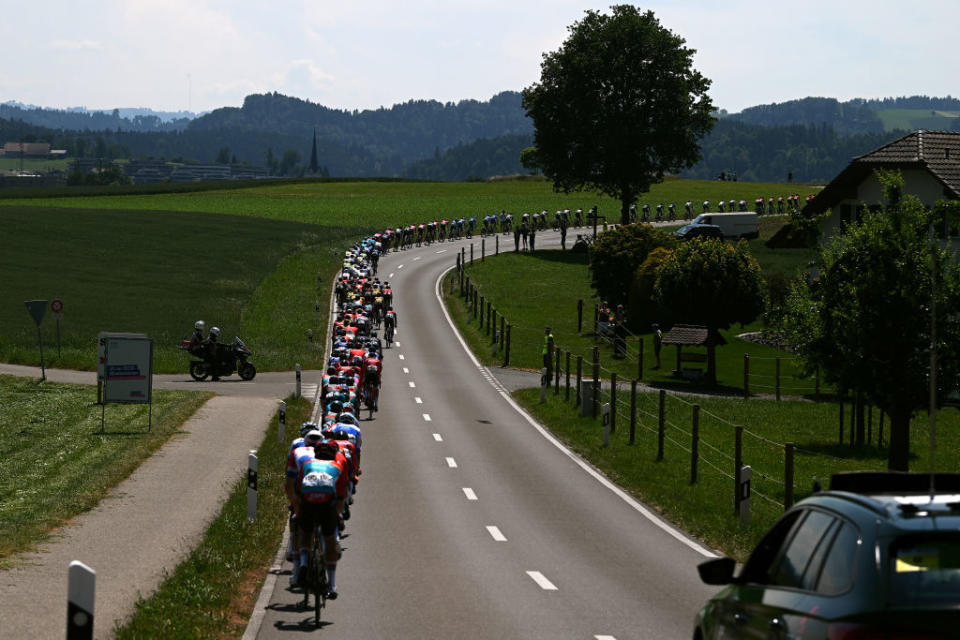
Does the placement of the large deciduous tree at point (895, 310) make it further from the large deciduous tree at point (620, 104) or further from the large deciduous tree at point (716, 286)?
the large deciduous tree at point (620, 104)

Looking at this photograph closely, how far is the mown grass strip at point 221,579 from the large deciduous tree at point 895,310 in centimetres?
1208

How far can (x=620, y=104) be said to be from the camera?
293 ft

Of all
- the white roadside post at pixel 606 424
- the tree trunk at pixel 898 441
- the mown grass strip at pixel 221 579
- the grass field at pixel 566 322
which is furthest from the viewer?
the grass field at pixel 566 322

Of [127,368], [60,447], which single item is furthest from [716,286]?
[60,447]

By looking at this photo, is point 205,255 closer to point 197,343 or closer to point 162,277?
point 162,277

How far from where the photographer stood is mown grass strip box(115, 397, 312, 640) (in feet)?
41.3

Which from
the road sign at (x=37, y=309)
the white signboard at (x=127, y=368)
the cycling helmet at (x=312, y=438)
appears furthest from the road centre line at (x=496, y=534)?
the road sign at (x=37, y=309)

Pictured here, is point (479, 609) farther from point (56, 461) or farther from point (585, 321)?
point (585, 321)

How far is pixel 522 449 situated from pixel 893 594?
24313 mm

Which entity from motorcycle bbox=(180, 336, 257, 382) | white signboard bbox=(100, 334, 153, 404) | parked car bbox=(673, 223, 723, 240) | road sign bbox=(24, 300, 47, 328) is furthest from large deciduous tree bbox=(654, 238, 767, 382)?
parked car bbox=(673, 223, 723, 240)

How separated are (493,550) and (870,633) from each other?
12442 millimetres

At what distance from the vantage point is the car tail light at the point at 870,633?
5785mm

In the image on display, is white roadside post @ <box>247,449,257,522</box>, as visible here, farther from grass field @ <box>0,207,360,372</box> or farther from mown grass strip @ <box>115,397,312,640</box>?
grass field @ <box>0,207,360,372</box>

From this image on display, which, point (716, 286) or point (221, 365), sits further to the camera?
point (716, 286)
